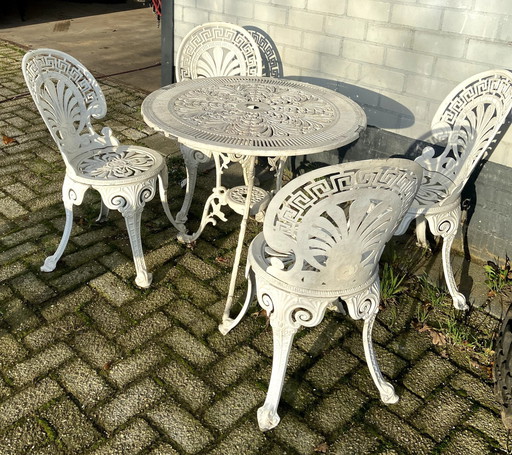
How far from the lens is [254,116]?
2852 mm

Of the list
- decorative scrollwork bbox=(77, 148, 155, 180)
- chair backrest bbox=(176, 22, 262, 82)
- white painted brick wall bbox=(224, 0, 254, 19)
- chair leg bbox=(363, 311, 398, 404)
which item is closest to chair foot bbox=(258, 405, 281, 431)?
chair leg bbox=(363, 311, 398, 404)

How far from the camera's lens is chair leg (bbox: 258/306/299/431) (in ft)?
7.60

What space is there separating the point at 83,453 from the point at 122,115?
13.4 feet

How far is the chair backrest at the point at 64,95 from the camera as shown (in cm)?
305

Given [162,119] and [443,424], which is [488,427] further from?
[162,119]

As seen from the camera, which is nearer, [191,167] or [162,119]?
[162,119]

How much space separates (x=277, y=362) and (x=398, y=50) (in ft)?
8.17

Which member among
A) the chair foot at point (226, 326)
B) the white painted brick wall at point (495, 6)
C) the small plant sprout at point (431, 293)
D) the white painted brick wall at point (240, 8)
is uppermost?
the white painted brick wall at point (495, 6)

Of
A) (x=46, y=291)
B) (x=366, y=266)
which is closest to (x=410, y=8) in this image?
(x=366, y=266)

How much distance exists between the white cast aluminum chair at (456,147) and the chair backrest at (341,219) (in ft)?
2.90

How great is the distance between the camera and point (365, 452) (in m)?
2.32

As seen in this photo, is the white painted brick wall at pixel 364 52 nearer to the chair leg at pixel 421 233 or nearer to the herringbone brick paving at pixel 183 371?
the chair leg at pixel 421 233

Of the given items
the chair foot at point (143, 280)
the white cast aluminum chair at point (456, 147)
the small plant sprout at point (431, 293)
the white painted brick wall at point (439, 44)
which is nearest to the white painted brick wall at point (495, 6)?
the white painted brick wall at point (439, 44)

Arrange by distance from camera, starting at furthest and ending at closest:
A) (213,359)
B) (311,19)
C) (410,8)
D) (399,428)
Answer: (311,19)
(410,8)
(213,359)
(399,428)
